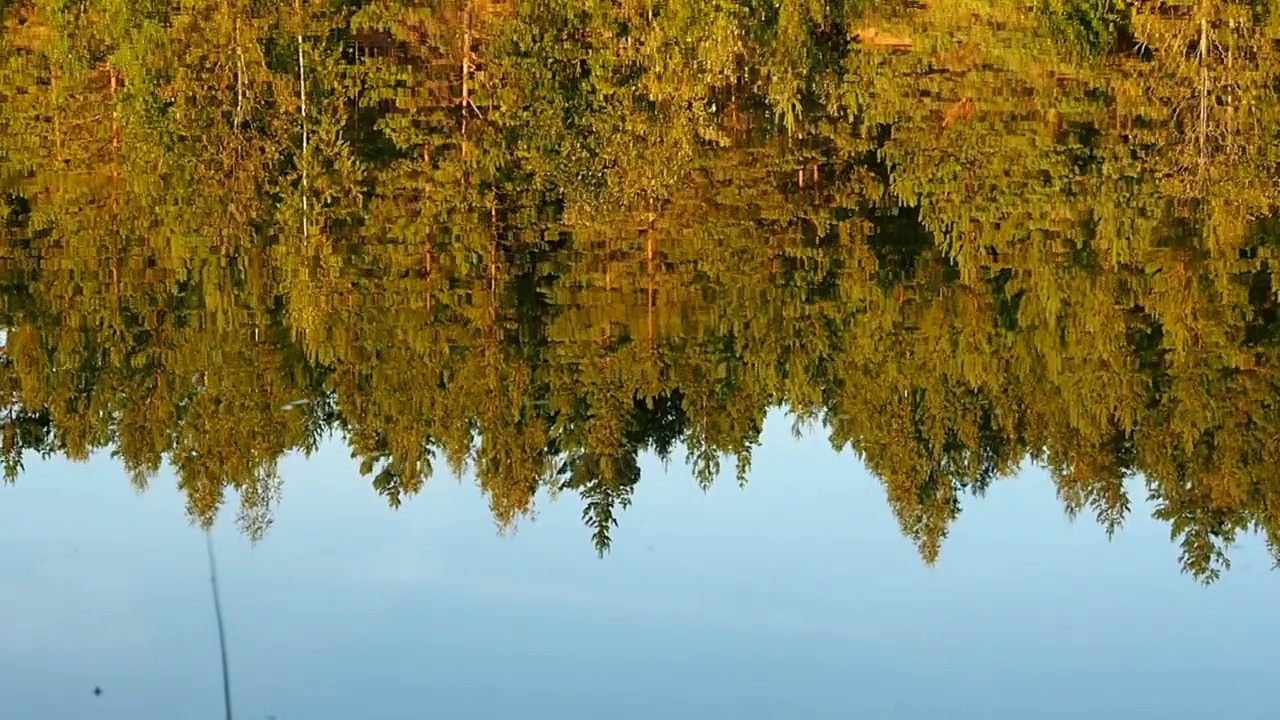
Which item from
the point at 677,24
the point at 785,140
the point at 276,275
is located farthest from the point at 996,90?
the point at 276,275

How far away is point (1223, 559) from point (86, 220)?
43.2 ft

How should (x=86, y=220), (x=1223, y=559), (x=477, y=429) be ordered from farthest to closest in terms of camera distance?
(x=86, y=220)
(x=477, y=429)
(x=1223, y=559)

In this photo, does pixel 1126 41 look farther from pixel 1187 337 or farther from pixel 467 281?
pixel 467 281

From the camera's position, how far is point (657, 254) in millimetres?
18234

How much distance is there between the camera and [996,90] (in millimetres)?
23844

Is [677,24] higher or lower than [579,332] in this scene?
higher

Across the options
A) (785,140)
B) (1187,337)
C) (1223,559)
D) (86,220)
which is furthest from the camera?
(785,140)

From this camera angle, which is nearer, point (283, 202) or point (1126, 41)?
point (283, 202)

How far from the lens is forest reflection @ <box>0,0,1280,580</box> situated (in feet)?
48.7

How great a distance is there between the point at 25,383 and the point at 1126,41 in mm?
17730

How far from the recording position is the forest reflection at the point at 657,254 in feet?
48.7

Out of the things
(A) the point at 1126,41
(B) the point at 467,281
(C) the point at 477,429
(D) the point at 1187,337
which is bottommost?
(C) the point at 477,429

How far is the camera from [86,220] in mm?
19469

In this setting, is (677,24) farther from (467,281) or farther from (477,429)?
(477,429)
